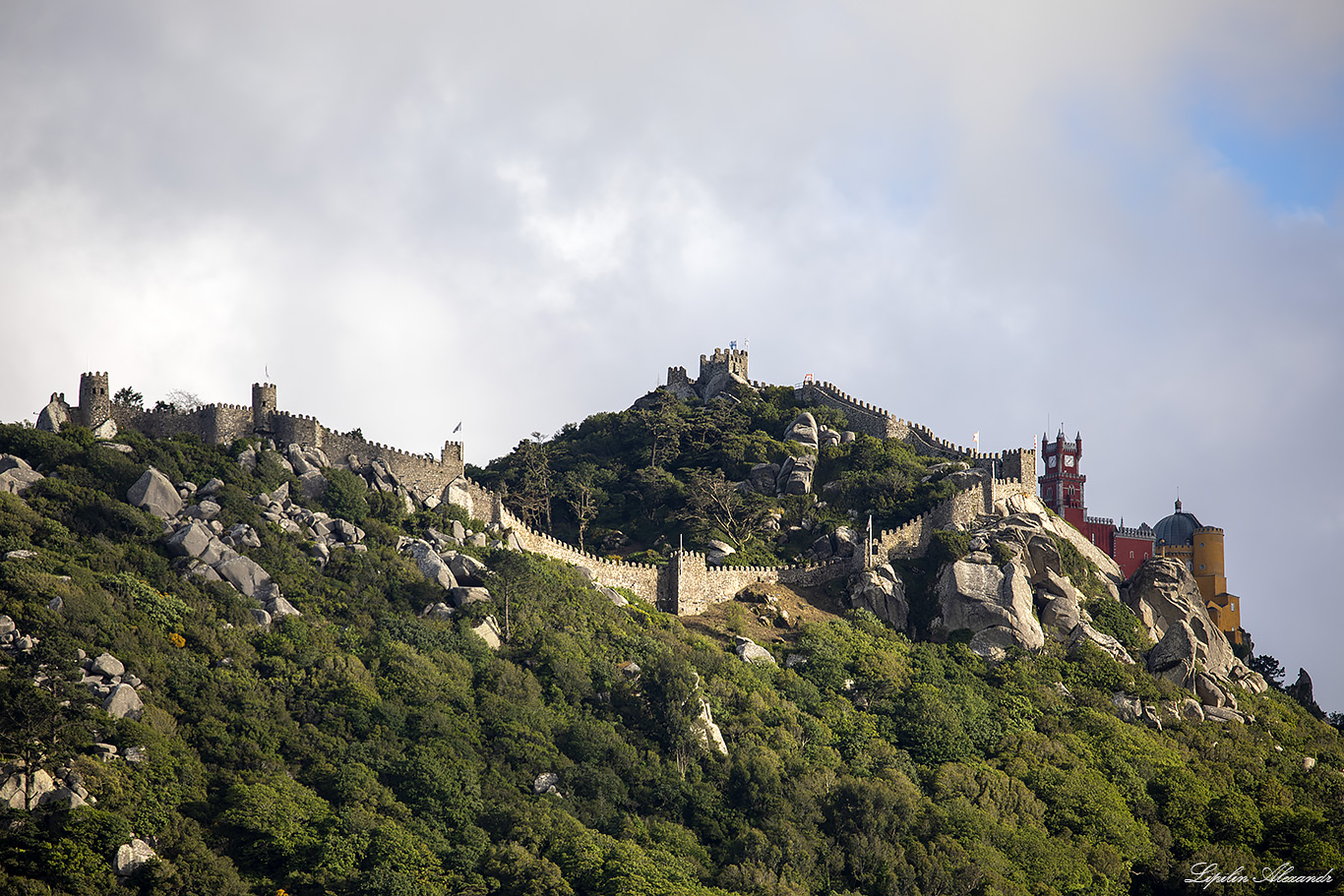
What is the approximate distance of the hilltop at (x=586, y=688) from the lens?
52.1 meters

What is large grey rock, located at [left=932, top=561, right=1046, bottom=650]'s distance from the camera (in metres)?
75.6

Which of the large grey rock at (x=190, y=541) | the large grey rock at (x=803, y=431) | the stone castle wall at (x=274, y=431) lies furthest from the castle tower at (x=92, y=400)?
the large grey rock at (x=803, y=431)

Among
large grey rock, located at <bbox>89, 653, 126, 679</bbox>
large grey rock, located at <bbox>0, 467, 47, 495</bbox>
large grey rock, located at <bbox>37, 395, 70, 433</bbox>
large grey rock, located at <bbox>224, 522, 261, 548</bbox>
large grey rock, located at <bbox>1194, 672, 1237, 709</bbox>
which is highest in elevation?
large grey rock, located at <bbox>37, 395, 70, 433</bbox>

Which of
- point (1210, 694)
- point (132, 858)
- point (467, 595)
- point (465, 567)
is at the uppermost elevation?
point (465, 567)

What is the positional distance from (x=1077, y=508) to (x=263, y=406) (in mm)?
55643

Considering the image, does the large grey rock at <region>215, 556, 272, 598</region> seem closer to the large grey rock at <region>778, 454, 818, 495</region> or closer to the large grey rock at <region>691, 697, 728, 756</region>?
the large grey rock at <region>691, 697, 728, 756</region>

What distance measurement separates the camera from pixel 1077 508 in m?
101

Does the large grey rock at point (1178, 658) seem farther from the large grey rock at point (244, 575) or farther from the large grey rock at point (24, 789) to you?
the large grey rock at point (24, 789)

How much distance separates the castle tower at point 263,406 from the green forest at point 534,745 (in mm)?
2555

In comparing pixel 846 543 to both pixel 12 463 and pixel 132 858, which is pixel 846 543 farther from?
pixel 132 858

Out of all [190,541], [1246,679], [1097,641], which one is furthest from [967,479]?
[190,541]

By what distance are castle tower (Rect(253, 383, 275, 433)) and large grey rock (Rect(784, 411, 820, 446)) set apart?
34.8m

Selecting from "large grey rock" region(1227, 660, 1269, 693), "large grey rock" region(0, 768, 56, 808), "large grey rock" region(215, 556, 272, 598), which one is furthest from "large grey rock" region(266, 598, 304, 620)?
"large grey rock" region(1227, 660, 1269, 693)

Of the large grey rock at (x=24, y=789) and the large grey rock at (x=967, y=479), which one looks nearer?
the large grey rock at (x=24, y=789)
